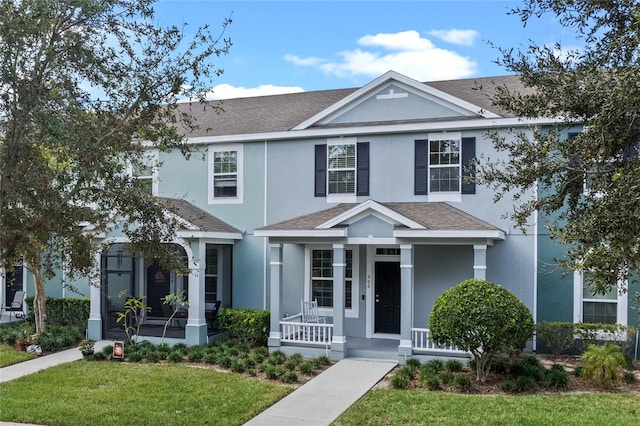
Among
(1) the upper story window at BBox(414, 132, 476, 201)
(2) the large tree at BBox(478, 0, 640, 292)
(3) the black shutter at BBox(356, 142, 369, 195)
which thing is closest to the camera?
(2) the large tree at BBox(478, 0, 640, 292)

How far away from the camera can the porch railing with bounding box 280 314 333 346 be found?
14.1 meters

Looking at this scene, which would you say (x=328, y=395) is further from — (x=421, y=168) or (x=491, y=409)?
(x=421, y=168)

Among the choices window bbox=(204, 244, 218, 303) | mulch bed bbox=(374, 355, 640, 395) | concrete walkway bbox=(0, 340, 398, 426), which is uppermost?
window bbox=(204, 244, 218, 303)

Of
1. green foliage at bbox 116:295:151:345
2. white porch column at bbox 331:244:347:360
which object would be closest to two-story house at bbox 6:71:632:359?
white porch column at bbox 331:244:347:360

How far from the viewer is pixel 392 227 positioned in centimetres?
1365

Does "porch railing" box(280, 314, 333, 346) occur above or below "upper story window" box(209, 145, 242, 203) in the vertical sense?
below

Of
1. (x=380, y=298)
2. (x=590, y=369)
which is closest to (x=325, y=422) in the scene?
(x=590, y=369)

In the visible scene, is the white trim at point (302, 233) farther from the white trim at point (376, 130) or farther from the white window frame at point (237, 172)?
the white trim at point (376, 130)

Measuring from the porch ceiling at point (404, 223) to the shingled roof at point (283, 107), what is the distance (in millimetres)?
2979

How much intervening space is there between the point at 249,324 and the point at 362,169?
502cm

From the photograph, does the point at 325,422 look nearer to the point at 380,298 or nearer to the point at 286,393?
the point at 286,393

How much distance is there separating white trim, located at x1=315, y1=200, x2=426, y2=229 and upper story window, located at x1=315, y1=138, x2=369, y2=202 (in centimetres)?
191

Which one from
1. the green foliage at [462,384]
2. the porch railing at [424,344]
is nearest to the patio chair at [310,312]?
the porch railing at [424,344]

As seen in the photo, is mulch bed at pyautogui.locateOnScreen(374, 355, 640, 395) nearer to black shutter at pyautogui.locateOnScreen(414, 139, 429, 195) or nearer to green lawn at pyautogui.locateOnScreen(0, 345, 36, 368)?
black shutter at pyautogui.locateOnScreen(414, 139, 429, 195)
